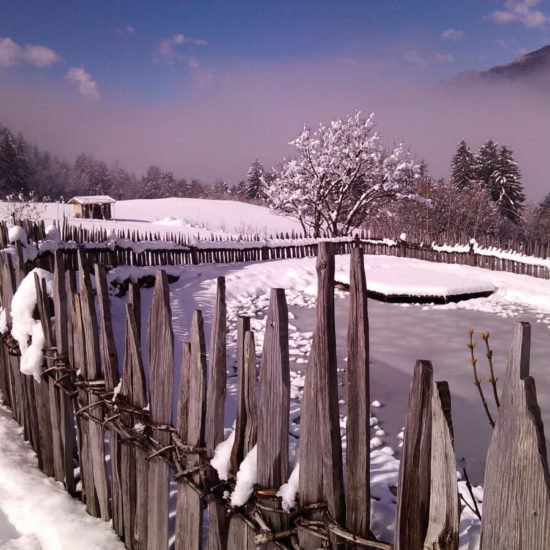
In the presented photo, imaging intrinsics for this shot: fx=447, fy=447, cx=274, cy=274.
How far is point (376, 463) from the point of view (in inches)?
113

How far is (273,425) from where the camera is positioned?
144 centimetres

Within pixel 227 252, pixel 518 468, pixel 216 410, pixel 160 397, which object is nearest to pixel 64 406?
pixel 160 397

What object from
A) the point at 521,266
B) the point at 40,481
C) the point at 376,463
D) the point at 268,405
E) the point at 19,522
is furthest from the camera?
the point at 521,266

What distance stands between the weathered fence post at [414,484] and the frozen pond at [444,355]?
9.44 feet

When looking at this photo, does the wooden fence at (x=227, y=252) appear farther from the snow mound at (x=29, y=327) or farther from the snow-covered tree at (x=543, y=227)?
the snow-covered tree at (x=543, y=227)

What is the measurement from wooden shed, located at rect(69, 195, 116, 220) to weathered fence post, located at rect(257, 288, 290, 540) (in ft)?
136

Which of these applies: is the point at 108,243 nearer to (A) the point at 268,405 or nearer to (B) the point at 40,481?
(B) the point at 40,481

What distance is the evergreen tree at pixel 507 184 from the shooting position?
44.6 metres

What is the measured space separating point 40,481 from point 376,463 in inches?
80.9

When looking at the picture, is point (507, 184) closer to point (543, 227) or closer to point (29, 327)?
point (543, 227)

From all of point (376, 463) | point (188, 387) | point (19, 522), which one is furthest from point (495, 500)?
point (19, 522)

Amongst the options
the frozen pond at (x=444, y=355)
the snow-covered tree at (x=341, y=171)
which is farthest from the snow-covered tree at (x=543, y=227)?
the frozen pond at (x=444, y=355)

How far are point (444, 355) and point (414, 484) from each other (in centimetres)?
601

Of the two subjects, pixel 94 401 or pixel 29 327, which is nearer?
pixel 94 401
